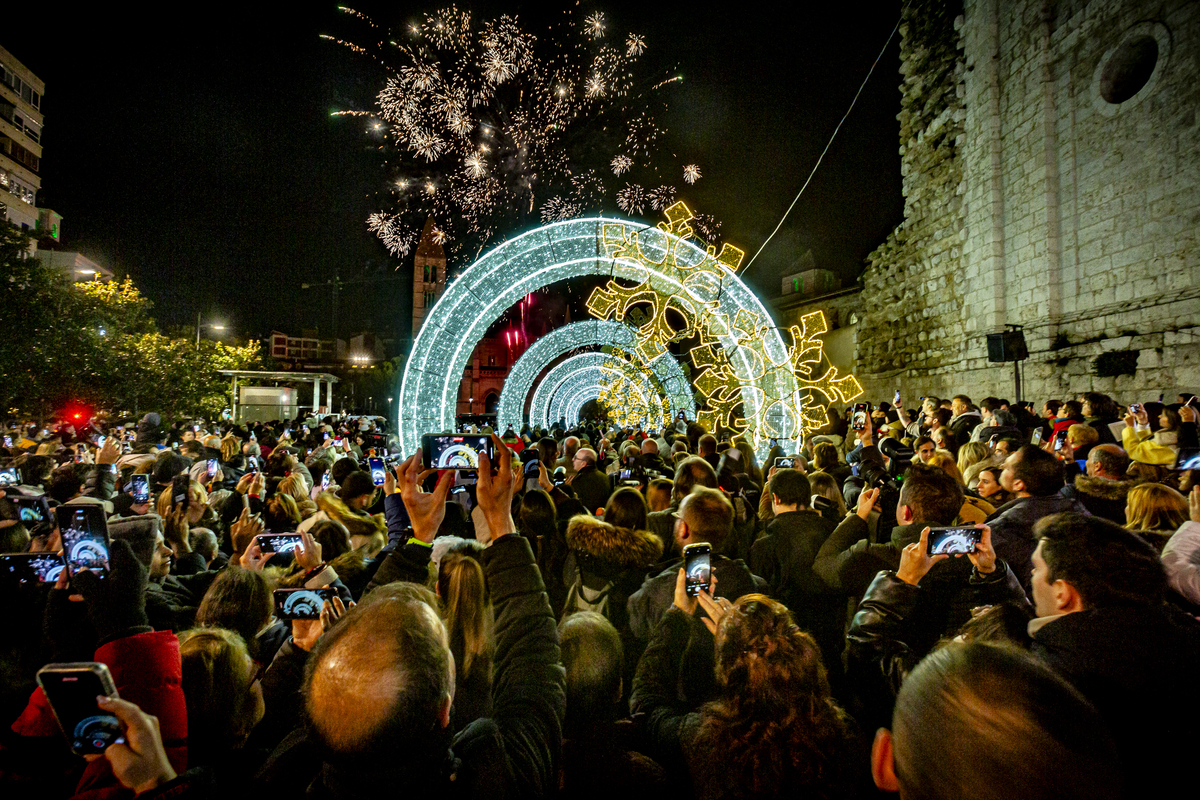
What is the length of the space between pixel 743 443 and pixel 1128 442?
4136mm

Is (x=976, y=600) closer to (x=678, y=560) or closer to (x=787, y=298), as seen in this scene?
(x=678, y=560)

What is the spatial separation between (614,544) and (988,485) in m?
2.98

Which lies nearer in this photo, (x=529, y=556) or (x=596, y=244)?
(x=529, y=556)

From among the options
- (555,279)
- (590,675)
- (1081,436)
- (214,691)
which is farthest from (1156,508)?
(555,279)

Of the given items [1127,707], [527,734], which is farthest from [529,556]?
[1127,707]

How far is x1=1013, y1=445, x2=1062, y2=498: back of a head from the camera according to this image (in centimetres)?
364

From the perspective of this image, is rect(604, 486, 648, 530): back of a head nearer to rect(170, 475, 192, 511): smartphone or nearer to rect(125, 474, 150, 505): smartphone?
rect(170, 475, 192, 511): smartphone

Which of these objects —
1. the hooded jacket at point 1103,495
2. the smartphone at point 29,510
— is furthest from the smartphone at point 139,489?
the hooded jacket at point 1103,495

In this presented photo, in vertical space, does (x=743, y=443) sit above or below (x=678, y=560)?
above

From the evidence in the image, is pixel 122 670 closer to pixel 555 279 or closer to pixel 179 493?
pixel 179 493

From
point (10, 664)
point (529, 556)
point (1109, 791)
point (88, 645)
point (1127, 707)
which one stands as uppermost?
point (529, 556)

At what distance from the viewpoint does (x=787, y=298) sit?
31.0m

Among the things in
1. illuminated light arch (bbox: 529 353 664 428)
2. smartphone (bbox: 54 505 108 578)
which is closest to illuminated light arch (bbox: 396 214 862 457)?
illuminated light arch (bbox: 529 353 664 428)

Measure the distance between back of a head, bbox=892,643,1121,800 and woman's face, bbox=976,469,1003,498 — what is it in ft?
12.8
